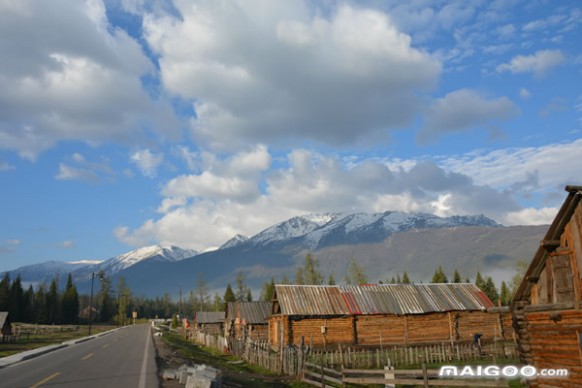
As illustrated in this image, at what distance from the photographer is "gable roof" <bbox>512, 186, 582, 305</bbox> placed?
16094mm

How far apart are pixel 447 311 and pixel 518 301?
24.9m

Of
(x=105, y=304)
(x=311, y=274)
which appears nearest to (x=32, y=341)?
(x=311, y=274)

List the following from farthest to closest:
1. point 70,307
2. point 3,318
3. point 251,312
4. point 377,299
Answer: point 70,307, point 251,312, point 3,318, point 377,299

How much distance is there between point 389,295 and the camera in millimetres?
43031

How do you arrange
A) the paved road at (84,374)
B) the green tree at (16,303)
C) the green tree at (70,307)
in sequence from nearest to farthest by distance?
the paved road at (84,374) → the green tree at (16,303) → the green tree at (70,307)

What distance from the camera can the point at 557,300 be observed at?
16688 millimetres

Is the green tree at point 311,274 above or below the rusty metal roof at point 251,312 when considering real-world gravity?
above

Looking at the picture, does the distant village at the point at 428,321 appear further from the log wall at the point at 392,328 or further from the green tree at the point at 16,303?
the green tree at the point at 16,303

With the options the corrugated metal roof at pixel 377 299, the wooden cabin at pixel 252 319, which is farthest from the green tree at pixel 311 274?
the corrugated metal roof at pixel 377 299

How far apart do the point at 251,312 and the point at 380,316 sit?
1917cm

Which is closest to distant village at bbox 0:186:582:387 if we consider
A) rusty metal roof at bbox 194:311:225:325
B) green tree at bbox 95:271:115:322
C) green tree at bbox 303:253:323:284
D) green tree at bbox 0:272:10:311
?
rusty metal roof at bbox 194:311:225:325

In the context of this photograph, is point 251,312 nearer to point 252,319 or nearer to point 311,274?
point 252,319

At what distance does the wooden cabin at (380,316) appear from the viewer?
129 ft

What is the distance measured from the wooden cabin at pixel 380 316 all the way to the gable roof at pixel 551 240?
73.3ft
